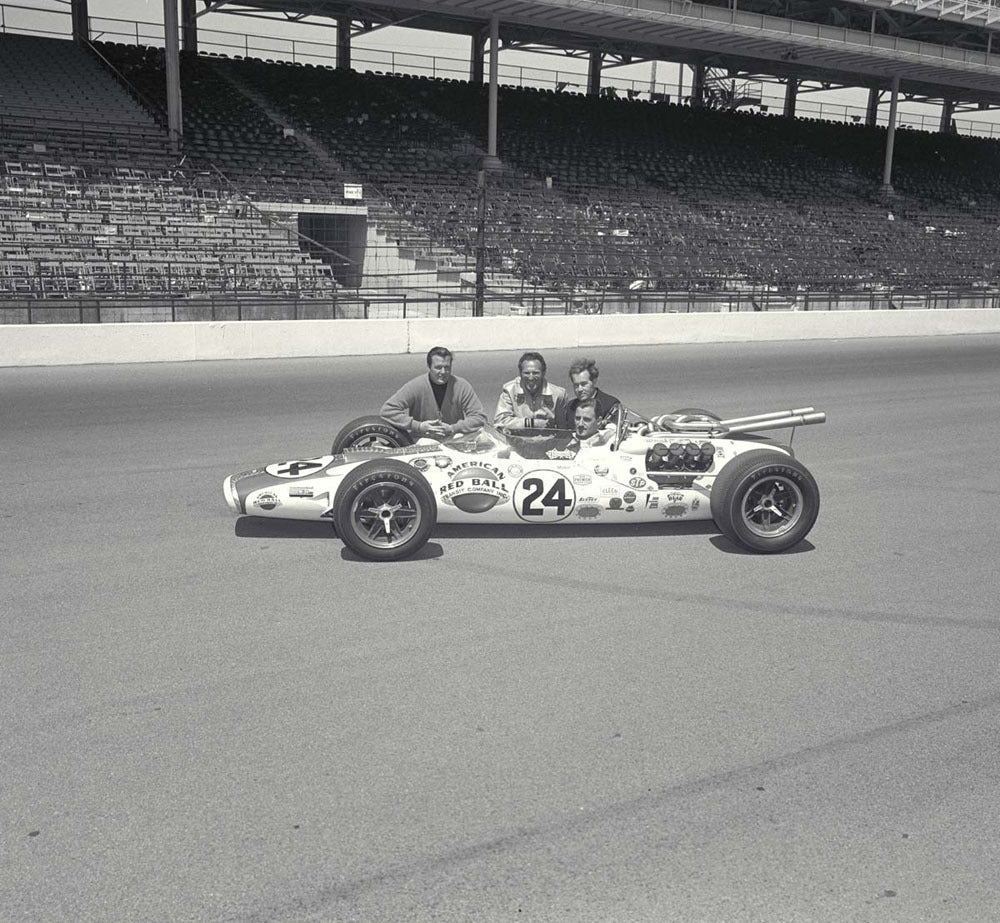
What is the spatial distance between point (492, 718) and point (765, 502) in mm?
3031

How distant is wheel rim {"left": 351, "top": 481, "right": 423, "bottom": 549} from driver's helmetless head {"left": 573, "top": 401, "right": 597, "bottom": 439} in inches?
51.7

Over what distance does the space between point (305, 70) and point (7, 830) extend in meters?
34.6

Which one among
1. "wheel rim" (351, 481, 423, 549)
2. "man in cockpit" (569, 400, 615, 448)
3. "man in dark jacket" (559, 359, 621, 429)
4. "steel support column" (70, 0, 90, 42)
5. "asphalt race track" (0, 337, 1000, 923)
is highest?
"steel support column" (70, 0, 90, 42)

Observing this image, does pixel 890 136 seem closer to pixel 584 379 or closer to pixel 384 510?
pixel 584 379

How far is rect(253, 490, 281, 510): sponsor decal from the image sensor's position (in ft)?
21.1

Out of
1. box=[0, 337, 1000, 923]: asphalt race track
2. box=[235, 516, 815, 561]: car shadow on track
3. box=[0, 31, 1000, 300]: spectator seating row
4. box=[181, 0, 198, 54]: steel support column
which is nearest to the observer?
box=[0, 337, 1000, 923]: asphalt race track

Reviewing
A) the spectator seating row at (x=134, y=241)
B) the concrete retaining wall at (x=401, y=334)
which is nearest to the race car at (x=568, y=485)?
the concrete retaining wall at (x=401, y=334)

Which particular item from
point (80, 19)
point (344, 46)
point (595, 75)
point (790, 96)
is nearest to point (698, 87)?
point (595, 75)

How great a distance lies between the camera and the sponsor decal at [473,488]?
A: 254 inches

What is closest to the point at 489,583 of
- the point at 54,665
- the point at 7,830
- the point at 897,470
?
the point at 54,665

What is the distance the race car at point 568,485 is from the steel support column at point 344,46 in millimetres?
32502

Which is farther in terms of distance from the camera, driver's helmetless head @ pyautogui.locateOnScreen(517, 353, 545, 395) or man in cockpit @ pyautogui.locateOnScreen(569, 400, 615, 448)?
driver's helmetless head @ pyautogui.locateOnScreen(517, 353, 545, 395)

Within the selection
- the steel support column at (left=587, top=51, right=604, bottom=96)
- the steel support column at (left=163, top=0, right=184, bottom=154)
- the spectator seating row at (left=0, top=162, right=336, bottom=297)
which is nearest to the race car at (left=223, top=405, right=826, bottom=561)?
the spectator seating row at (left=0, top=162, right=336, bottom=297)

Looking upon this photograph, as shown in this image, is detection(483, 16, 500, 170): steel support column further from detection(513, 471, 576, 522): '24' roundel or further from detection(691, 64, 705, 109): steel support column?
detection(513, 471, 576, 522): '24' roundel
